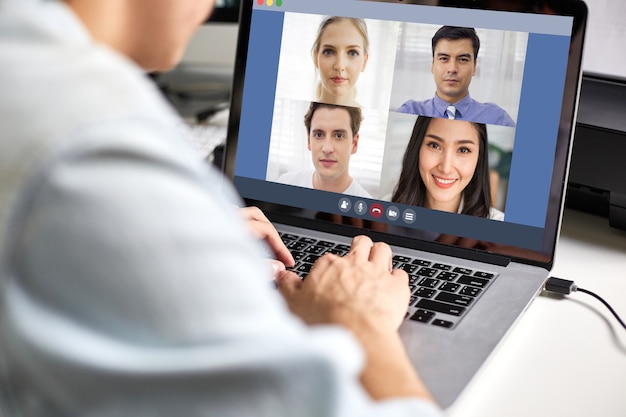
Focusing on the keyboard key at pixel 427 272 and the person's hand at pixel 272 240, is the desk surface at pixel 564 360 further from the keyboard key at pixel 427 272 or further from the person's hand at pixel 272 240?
the person's hand at pixel 272 240

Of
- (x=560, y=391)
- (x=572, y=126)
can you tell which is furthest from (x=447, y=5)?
(x=560, y=391)

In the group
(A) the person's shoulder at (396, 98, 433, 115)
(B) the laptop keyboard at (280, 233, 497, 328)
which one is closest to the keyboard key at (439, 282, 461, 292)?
(B) the laptop keyboard at (280, 233, 497, 328)

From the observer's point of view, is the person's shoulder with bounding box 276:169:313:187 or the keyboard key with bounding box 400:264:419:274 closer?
the keyboard key with bounding box 400:264:419:274

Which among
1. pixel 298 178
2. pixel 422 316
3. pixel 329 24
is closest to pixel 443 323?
pixel 422 316

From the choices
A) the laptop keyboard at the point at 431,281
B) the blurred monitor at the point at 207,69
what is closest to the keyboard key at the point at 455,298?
the laptop keyboard at the point at 431,281

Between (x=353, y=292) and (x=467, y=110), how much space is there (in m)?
0.35

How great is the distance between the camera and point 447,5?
0.89m

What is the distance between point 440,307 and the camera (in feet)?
2.41

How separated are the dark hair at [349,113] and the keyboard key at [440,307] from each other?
0.27 m

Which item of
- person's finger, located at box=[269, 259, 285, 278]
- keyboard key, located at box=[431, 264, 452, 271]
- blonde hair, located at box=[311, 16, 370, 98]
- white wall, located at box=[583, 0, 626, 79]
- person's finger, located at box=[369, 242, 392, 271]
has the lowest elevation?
person's finger, located at box=[269, 259, 285, 278]

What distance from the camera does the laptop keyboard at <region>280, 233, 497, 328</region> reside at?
72 centimetres

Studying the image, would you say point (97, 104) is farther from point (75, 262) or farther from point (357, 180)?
point (357, 180)

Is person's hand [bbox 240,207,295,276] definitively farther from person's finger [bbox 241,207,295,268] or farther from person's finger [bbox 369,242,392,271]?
person's finger [bbox 369,242,392,271]

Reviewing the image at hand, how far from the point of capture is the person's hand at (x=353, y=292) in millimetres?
577
